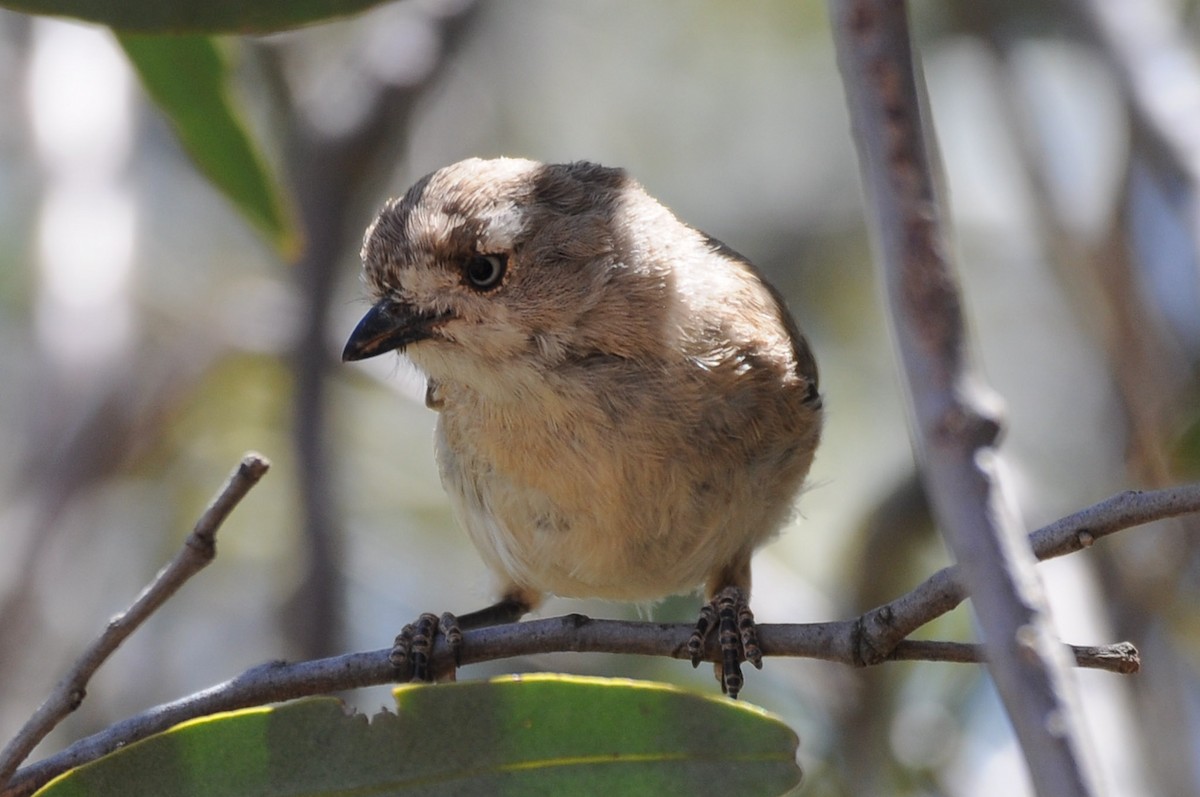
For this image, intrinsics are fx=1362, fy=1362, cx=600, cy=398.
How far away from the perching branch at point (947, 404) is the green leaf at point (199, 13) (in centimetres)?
140

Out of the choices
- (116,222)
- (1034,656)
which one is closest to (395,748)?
(1034,656)

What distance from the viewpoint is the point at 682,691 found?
7.11ft

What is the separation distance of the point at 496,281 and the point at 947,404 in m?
2.10

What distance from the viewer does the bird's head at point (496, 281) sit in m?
3.03

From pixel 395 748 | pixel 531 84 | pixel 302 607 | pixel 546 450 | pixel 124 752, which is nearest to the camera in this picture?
pixel 124 752

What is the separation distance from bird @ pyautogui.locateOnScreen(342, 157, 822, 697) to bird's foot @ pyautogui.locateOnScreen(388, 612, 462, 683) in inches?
0.5

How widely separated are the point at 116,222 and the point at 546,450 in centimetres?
291

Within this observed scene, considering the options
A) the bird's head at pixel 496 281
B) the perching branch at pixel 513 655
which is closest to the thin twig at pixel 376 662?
the perching branch at pixel 513 655

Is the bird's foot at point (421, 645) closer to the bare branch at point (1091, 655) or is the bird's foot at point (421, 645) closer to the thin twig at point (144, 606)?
the thin twig at point (144, 606)

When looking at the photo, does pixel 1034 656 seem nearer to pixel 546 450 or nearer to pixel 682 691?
pixel 682 691

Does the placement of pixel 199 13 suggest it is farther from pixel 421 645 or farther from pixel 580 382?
pixel 421 645

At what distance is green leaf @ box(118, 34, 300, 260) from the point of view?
117 inches

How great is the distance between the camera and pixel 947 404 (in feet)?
3.42

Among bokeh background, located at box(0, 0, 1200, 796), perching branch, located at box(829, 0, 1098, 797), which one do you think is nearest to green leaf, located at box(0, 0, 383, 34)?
bokeh background, located at box(0, 0, 1200, 796)
